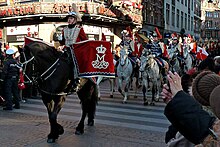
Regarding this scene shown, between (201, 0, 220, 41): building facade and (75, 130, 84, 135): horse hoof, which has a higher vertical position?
(201, 0, 220, 41): building facade

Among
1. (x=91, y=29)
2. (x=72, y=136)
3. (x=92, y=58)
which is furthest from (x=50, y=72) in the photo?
(x=91, y=29)

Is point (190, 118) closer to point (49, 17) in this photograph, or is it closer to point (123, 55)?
point (123, 55)

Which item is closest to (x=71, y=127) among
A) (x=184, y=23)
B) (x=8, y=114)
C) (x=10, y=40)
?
(x=8, y=114)

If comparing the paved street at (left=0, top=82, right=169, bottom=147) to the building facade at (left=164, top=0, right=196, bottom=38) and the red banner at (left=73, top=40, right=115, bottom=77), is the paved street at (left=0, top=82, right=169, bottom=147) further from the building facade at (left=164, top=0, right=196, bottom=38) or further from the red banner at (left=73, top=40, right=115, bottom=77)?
the building facade at (left=164, top=0, right=196, bottom=38)

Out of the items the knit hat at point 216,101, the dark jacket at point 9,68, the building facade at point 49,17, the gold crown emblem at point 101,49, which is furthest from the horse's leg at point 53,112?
the building facade at point 49,17

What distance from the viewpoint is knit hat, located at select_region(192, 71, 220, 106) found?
2.10 meters

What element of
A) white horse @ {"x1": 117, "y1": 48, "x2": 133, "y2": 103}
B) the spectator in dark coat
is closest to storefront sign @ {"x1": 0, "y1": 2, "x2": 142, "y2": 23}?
white horse @ {"x1": 117, "y1": 48, "x2": 133, "y2": 103}

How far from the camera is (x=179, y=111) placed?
7.13ft

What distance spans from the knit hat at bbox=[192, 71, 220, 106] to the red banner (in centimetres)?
501

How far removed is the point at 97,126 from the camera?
26.6 feet

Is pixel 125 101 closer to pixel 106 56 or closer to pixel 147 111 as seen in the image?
pixel 147 111

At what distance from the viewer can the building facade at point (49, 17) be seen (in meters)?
25.0

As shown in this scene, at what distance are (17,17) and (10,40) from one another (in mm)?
2949

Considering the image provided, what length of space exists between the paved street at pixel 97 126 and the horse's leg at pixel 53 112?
16cm
